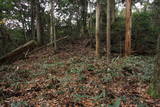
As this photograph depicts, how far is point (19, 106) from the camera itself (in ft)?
16.6

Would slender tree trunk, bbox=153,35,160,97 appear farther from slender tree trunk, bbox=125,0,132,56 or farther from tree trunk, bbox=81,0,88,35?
tree trunk, bbox=81,0,88,35

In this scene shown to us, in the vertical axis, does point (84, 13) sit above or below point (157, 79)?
above

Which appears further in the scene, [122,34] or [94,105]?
[122,34]

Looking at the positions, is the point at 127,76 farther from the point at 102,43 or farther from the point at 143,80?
the point at 102,43

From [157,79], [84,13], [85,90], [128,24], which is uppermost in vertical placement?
[84,13]

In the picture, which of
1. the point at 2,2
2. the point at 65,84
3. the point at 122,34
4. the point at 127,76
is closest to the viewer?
the point at 65,84

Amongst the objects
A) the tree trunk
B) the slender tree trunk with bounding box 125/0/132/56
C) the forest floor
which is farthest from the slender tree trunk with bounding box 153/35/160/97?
the tree trunk

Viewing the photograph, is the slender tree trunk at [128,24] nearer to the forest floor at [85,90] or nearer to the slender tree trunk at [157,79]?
the forest floor at [85,90]

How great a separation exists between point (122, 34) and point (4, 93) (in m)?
12.5

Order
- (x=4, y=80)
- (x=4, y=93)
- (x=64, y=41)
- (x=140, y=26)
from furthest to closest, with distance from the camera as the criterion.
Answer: (x=64, y=41)
(x=140, y=26)
(x=4, y=80)
(x=4, y=93)

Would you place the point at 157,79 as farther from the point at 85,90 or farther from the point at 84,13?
the point at 84,13

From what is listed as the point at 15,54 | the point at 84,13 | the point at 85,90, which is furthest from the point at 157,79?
the point at 84,13

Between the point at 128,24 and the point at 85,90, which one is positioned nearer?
the point at 85,90

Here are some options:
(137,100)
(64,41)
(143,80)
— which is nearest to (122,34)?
(64,41)
